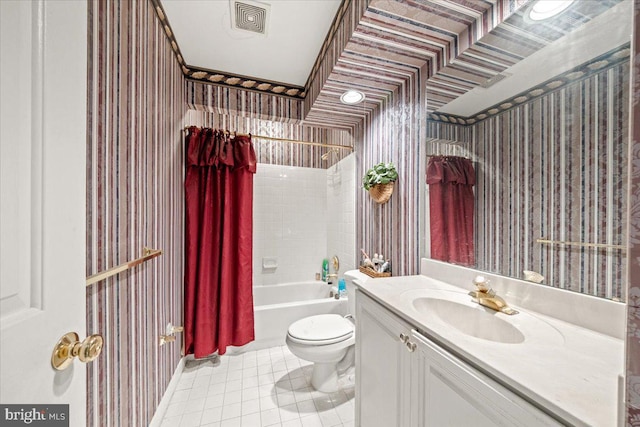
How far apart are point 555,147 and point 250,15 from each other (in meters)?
1.64

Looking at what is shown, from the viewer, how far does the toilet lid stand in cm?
156

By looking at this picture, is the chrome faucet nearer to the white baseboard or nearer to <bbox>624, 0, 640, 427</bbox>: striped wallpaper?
<bbox>624, 0, 640, 427</bbox>: striped wallpaper

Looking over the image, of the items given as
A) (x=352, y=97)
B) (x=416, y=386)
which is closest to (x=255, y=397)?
(x=416, y=386)

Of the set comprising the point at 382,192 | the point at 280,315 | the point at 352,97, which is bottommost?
the point at 280,315

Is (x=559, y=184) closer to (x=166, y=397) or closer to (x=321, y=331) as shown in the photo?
(x=321, y=331)

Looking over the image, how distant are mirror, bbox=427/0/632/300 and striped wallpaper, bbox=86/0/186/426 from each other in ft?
5.01

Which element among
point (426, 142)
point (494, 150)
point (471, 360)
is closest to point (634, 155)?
point (471, 360)

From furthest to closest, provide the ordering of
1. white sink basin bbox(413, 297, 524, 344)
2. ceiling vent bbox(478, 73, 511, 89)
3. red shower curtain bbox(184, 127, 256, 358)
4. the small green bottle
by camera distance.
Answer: the small green bottle < red shower curtain bbox(184, 127, 256, 358) < ceiling vent bbox(478, 73, 511, 89) < white sink basin bbox(413, 297, 524, 344)

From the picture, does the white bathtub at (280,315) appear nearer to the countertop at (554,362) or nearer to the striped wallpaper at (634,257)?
the countertop at (554,362)

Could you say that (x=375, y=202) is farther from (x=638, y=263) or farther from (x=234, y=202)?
(x=638, y=263)

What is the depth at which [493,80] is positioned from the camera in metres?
1.05

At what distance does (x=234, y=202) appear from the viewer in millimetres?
2131

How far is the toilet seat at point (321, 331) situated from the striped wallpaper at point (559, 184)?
0.98 meters

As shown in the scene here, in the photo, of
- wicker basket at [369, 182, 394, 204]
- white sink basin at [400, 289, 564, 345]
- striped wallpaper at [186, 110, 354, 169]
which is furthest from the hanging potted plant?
striped wallpaper at [186, 110, 354, 169]
